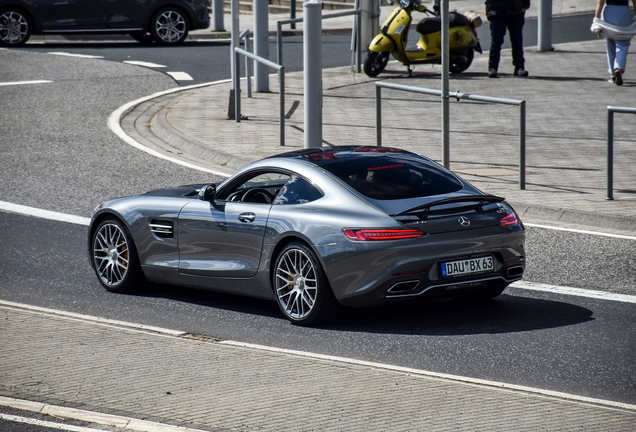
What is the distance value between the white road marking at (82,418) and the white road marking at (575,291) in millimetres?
3821

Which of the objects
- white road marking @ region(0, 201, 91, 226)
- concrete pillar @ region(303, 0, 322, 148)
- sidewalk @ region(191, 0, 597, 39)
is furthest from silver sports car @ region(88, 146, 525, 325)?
sidewalk @ region(191, 0, 597, 39)

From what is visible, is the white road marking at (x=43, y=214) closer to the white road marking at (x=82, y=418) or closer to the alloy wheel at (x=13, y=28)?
the white road marking at (x=82, y=418)

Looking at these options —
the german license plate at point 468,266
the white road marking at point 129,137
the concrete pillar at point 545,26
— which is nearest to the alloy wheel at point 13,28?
the white road marking at point 129,137

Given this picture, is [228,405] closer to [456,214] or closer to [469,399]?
[469,399]

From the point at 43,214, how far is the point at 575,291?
5.53 m

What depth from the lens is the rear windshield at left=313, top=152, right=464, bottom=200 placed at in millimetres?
6863

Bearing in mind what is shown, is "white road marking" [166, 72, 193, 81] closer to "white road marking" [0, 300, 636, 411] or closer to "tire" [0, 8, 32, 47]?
"tire" [0, 8, 32, 47]

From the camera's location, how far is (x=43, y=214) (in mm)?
10422

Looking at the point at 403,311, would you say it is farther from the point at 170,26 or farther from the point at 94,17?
the point at 170,26

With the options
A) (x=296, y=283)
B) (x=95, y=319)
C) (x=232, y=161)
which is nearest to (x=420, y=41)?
(x=232, y=161)

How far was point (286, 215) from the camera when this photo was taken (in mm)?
6922

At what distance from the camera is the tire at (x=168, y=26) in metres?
24.1

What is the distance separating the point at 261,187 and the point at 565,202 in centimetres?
415

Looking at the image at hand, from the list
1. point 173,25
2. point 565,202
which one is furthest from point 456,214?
point 173,25
